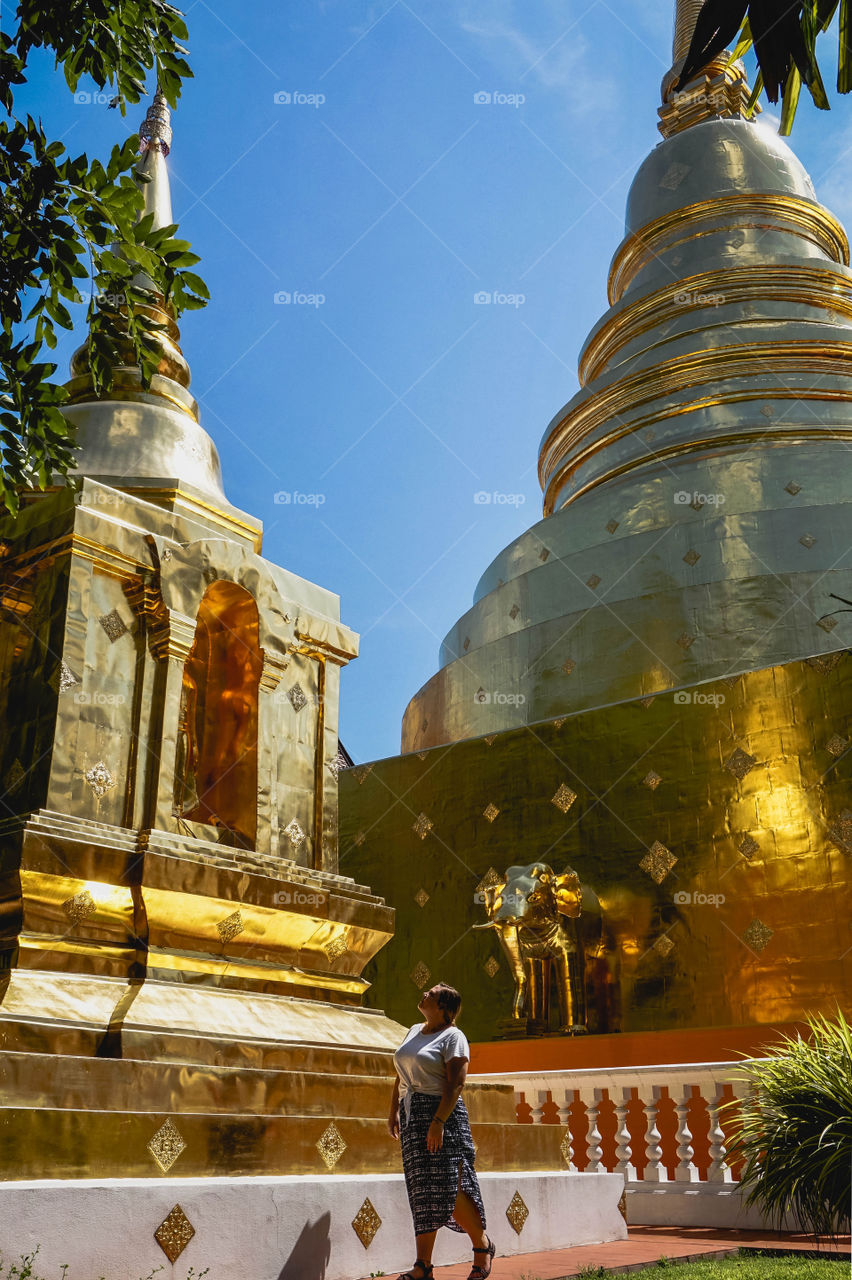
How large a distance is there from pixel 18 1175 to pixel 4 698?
261 cm

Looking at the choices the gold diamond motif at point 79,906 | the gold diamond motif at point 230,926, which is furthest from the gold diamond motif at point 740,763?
the gold diamond motif at point 79,906

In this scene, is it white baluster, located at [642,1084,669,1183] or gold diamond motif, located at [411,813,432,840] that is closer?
white baluster, located at [642,1084,669,1183]

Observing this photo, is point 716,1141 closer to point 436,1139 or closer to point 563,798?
point 436,1139

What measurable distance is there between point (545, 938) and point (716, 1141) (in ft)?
9.80

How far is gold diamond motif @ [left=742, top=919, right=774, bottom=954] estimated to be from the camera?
31.1 ft

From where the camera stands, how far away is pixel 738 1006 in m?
9.43

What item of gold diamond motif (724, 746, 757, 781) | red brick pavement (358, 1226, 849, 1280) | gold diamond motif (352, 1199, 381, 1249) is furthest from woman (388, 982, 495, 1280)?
gold diamond motif (724, 746, 757, 781)

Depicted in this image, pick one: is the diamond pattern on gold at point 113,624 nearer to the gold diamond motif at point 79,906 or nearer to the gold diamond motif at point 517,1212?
the gold diamond motif at point 79,906

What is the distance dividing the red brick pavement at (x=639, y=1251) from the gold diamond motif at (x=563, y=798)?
4513mm

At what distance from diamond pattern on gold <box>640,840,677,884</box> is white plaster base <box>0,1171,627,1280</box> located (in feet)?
16.7

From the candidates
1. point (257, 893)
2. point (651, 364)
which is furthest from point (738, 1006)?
point (651, 364)

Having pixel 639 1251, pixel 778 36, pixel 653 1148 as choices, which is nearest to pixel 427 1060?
pixel 639 1251

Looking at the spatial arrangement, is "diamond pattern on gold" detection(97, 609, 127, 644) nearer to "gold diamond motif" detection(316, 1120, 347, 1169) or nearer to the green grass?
"gold diamond motif" detection(316, 1120, 347, 1169)

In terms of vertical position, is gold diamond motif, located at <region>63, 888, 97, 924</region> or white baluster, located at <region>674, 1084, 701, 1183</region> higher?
gold diamond motif, located at <region>63, 888, 97, 924</region>
